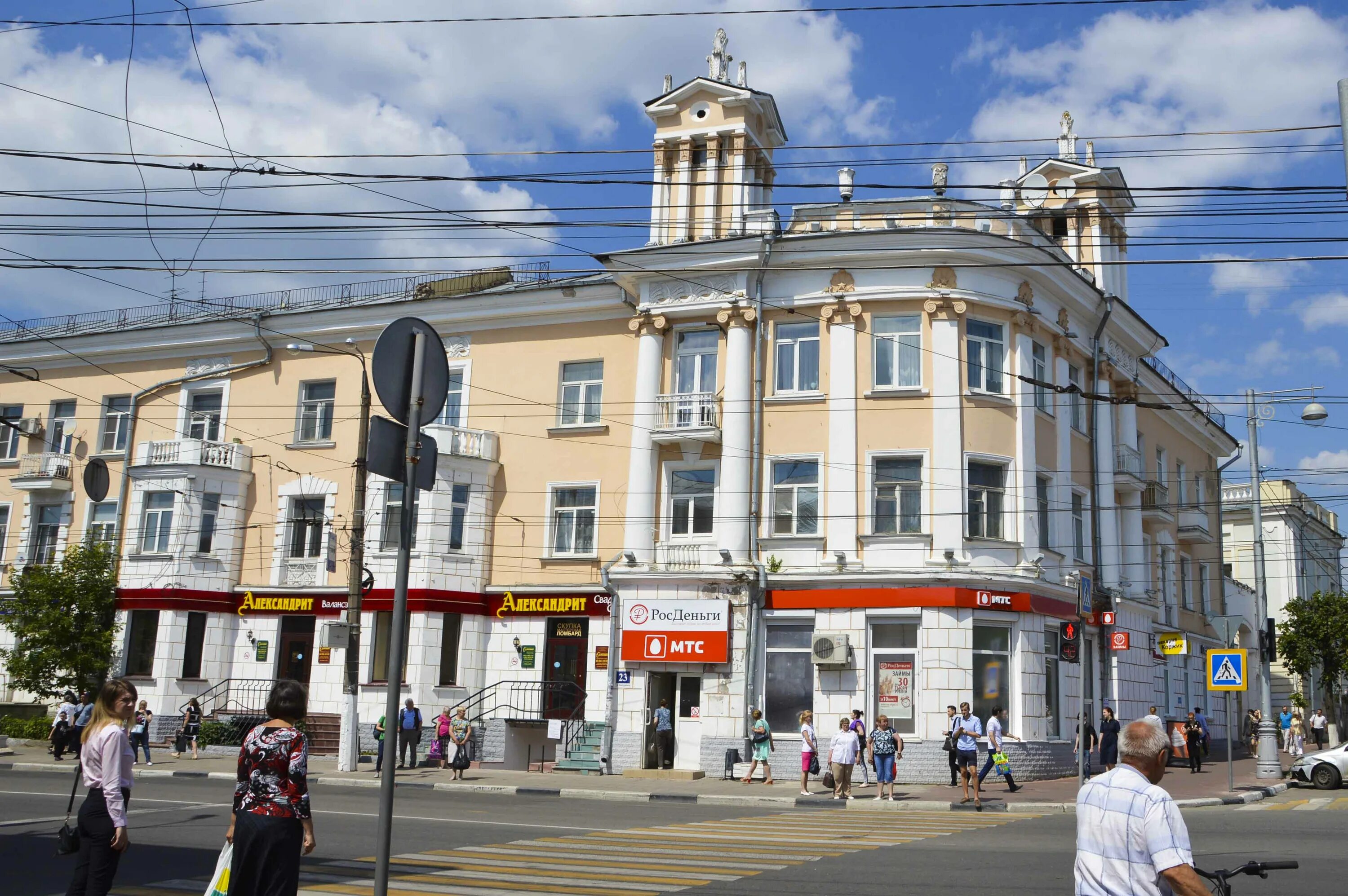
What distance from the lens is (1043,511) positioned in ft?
103

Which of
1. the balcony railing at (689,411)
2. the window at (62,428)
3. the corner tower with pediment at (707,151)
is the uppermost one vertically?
the corner tower with pediment at (707,151)

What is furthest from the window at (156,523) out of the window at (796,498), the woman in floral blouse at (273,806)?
the woman in floral blouse at (273,806)

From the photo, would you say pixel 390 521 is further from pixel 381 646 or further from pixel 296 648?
pixel 296 648

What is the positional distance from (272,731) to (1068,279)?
95.5ft

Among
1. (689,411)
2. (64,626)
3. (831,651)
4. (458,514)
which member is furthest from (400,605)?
(64,626)

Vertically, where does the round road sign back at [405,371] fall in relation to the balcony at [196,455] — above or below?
below

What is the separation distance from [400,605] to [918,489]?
2390 cm

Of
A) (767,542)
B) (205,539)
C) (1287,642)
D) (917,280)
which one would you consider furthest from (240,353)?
(1287,642)

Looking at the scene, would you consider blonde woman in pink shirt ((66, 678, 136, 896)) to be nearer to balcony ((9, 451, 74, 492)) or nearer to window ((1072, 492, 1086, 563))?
window ((1072, 492, 1086, 563))

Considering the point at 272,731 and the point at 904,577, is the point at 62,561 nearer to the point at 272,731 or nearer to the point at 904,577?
the point at 904,577

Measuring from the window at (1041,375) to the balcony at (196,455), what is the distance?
22890 millimetres

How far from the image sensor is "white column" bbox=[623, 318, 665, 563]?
31.2 m

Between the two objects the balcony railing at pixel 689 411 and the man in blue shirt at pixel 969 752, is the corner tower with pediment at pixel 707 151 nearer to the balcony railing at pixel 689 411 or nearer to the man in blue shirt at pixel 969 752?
the balcony railing at pixel 689 411

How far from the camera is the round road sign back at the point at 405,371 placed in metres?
7.05
